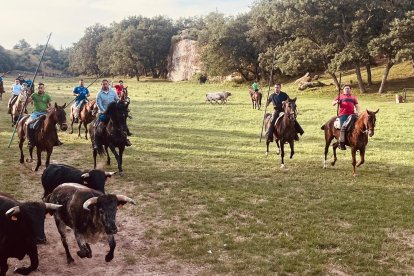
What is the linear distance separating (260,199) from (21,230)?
694cm

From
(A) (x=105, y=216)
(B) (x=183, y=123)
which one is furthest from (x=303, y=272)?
(B) (x=183, y=123)

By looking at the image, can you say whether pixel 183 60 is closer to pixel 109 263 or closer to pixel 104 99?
pixel 104 99

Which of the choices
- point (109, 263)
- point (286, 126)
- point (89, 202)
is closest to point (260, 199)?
point (286, 126)

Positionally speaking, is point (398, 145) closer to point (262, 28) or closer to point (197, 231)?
point (197, 231)

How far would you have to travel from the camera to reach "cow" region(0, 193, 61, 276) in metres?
6.89

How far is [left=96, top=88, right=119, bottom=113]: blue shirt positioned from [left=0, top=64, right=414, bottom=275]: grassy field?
96.3 inches

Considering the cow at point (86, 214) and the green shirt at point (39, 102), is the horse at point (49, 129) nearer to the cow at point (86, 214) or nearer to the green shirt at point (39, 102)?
the green shirt at point (39, 102)

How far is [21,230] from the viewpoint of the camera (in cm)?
703

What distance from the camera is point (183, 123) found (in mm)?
27922

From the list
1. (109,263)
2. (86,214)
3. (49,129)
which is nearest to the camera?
(86,214)

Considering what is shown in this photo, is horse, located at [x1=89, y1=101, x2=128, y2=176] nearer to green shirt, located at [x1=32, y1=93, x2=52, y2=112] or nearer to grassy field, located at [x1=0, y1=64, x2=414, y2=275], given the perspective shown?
grassy field, located at [x1=0, y1=64, x2=414, y2=275]

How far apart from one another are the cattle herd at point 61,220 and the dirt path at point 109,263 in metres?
0.31

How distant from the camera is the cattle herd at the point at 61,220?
22.8ft

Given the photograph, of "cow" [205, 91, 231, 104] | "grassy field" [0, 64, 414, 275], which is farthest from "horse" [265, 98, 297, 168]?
"cow" [205, 91, 231, 104]
